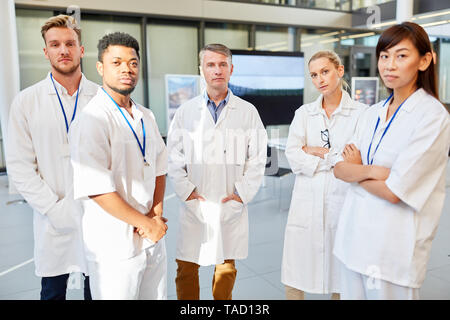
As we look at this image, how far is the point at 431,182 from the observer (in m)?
1.35

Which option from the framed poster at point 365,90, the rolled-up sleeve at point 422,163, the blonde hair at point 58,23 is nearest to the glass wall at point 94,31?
the framed poster at point 365,90

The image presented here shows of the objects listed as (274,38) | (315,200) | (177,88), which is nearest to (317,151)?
(315,200)

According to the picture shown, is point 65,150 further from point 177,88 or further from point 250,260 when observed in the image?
point 177,88

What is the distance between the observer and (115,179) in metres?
1.45

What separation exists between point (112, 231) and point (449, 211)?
4226 millimetres

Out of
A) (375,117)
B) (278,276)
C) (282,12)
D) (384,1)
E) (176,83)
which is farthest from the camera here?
(282,12)

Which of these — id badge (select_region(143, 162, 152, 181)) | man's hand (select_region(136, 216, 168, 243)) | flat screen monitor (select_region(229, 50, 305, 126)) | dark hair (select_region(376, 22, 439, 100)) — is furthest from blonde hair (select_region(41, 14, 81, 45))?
flat screen monitor (select_region(229, 50, 305, 126))

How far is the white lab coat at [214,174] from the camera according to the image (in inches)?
80.2

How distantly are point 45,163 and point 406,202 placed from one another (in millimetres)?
1597

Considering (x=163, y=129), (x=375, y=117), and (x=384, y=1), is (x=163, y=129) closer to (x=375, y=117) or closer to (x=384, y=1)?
(x=384, y=1)

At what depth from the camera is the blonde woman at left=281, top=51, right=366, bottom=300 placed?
196cm

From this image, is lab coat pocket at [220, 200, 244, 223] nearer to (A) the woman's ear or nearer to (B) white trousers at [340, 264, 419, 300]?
(B) white trousers at [340, 264, 419, 300]

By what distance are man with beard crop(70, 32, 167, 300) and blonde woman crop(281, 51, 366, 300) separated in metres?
0.88
